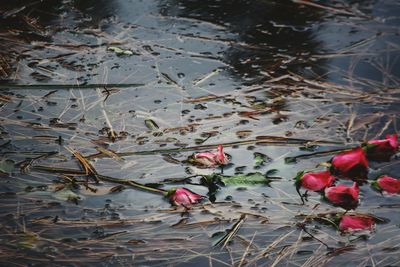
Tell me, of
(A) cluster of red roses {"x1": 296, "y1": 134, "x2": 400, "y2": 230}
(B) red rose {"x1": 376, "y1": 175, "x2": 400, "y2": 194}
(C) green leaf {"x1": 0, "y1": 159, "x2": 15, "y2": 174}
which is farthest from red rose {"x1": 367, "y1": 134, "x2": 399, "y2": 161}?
(C) green leaf {"x1": 0, "y1": 159, "x2": 15, "y2": 174}

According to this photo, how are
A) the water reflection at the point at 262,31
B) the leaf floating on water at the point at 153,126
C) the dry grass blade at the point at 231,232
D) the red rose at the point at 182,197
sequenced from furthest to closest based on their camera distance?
1. the water reflection at the point at 262,31
2. the leaf floating on water at the point at 153,126
3. the red rose at the point at 182,197
4. the dry grass blade at the point at 231,232

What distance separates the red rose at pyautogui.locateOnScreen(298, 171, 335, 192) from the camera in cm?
141

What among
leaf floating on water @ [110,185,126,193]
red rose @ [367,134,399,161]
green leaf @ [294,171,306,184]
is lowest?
leaf floating on water @ [110,185,126,193]

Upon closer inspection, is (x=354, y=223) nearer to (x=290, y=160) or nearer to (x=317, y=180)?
(x=317, y=180)

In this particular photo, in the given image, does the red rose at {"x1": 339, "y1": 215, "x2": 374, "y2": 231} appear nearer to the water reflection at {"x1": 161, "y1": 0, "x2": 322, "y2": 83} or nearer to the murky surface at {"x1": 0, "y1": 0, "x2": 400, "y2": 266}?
the murky surface at {"x1": 0, "y1": 0, "x2": 400, "y2": 266}

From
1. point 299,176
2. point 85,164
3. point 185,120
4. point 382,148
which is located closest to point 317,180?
point 299,176

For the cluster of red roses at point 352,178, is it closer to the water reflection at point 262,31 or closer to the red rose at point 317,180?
the red rose at point 317,180

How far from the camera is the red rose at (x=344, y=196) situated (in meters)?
1.38

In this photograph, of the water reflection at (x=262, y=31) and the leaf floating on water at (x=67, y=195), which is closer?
the leaf floating on water at (x=67, y=195)

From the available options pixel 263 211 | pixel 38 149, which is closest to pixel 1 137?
pixel 38 149

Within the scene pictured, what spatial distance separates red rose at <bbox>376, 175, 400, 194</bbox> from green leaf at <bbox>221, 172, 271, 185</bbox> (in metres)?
0.30

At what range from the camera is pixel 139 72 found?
208cm

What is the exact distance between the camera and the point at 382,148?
1534 mm

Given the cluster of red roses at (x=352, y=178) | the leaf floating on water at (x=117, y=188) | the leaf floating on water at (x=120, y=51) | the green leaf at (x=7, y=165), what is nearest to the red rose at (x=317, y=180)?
A: the cluster of red roses at (x=352, y=178)
